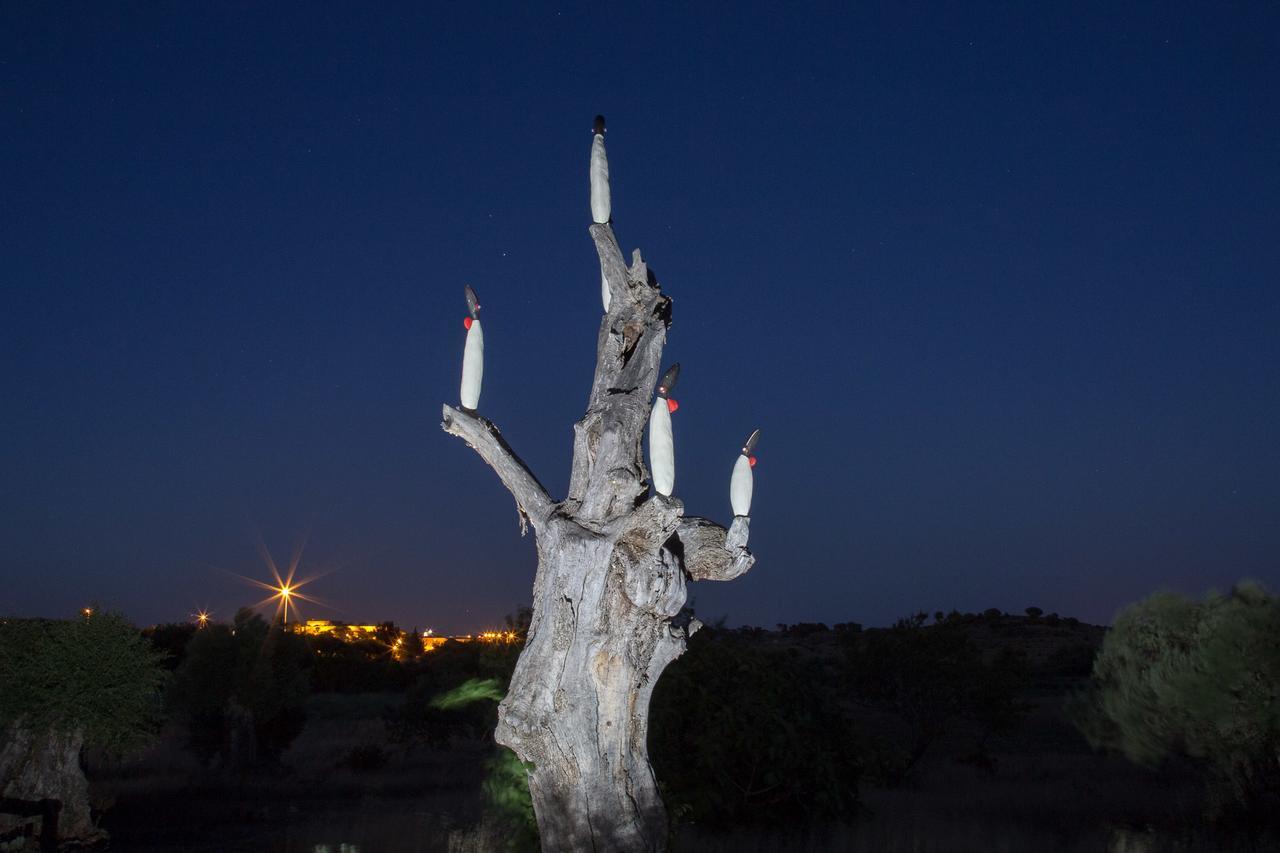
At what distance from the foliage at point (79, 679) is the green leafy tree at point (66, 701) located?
1 cm

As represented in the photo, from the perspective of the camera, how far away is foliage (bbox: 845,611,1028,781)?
19.4 m

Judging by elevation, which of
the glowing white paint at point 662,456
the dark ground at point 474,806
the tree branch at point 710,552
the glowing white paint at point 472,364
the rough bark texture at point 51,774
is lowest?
the dark ground at point 474,806

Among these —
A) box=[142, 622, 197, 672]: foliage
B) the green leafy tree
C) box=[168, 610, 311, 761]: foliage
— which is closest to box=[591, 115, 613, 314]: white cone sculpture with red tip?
the green leafy tree

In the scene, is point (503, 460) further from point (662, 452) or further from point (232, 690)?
point (232, 690)

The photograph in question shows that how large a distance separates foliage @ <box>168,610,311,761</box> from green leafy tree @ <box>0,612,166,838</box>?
7.65m

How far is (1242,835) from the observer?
11.3m

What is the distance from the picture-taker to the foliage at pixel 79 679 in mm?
10250

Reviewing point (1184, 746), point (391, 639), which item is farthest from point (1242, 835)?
point (391, 639)

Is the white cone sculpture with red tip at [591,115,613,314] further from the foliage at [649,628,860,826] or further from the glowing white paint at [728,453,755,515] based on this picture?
the foliage at [649,628,860,826]

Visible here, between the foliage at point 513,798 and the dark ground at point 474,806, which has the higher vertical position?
the foliage at point 513,798

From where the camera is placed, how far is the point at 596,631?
5.86 metres

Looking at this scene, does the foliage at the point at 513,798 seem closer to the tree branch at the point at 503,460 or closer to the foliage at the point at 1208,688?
the tree branch at the point at 503,460

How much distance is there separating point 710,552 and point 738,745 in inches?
151

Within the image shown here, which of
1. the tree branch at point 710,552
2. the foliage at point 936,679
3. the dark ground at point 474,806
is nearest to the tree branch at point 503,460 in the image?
the tree branch at point 710,552
